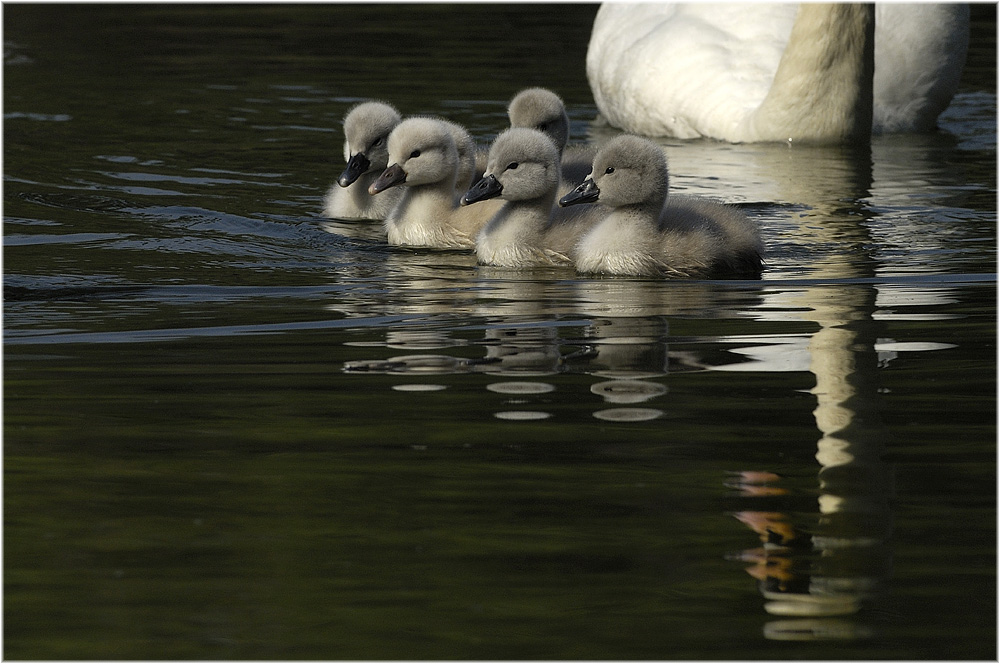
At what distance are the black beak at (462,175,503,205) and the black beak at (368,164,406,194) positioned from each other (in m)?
0.57

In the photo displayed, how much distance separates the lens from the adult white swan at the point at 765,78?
36.3ft

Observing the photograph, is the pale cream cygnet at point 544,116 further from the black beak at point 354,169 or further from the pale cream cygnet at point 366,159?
the black beak at point 354,169

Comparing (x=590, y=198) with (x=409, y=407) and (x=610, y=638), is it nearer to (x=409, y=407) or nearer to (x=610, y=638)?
(x=409, y=407)

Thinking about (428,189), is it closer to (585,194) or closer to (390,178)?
(390,178)

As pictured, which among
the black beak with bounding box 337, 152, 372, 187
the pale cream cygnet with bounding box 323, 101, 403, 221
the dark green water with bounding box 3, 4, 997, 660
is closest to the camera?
the dark green water with bounding box 3, 4, 997, 660

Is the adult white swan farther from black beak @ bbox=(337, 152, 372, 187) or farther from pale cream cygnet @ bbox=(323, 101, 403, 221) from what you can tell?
black beak @ bbox=(337, 152, 372, 187)

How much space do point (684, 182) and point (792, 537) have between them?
20.7 feet

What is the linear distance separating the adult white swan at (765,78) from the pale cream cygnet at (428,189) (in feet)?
10.9

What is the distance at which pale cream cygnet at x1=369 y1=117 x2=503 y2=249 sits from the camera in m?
8.23

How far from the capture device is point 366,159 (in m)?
8.88

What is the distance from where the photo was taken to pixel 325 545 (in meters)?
3.82

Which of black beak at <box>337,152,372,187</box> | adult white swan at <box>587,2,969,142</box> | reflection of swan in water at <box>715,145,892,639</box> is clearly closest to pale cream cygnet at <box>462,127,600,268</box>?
black beak at <box>337,152,372,187</box>

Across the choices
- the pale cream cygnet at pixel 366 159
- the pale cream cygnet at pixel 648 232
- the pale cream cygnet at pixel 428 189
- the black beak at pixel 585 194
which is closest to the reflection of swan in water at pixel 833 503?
the pale cream cygnet at pixel 648 232

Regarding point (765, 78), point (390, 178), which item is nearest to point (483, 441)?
point (390, 178)
